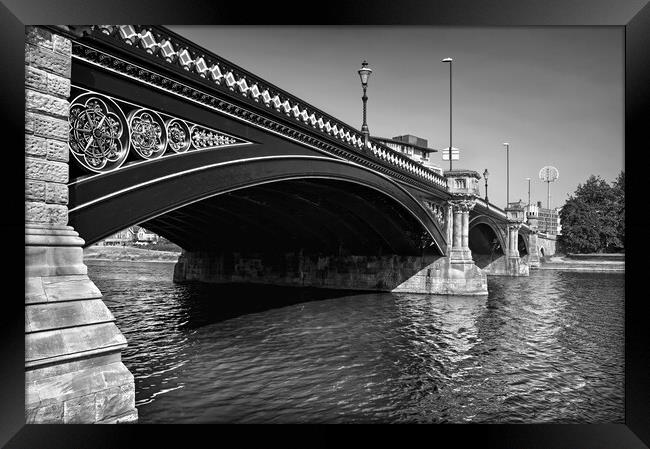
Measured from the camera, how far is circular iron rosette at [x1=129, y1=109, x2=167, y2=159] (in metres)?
6.95

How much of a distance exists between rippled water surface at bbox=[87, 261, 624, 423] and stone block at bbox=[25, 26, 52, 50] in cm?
494

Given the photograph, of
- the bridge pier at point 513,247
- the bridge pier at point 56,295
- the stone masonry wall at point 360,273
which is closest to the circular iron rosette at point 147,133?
the bridge pier at point 56,295

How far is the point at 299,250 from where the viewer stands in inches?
1031

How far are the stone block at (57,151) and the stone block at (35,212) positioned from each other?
0.53m

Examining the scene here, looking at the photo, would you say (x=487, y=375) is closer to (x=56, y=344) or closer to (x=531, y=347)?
(x=531, y=347)

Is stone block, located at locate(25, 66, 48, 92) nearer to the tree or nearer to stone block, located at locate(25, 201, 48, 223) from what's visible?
stone block, located at locate(25, 201, 48, 223)

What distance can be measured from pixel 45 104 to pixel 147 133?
176 cm

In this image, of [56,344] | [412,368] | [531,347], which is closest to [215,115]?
[56,344]

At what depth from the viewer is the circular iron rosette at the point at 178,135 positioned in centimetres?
765

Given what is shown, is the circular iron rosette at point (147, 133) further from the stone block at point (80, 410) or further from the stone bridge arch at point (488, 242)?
the stone bridge arch at point (488, 242)

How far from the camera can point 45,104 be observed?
5.52m

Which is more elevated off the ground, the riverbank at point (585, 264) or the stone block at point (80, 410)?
the stone block at point (80, 410)
